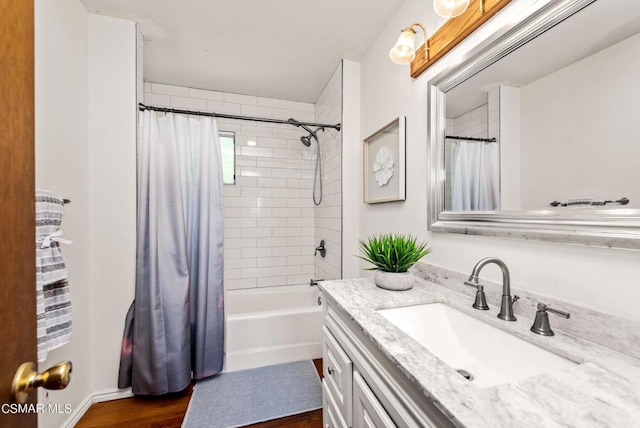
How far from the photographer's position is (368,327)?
0.77 m

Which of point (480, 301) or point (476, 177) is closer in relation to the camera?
point (480, 301)

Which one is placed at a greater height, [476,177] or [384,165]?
[384,165]

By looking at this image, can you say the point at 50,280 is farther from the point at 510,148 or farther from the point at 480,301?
the point at 510,148

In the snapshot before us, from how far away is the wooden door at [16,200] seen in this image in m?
0.43

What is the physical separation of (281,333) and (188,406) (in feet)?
2.36

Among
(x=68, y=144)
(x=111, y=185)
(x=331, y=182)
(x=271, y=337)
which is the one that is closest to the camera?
(x=68, y=144)

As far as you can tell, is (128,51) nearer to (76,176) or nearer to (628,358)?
(76,176)

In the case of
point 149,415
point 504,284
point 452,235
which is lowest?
point 149,415

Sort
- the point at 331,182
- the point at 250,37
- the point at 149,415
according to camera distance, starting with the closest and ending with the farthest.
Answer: the point at 149,415 → the point at 250,37 → the point at 331,182

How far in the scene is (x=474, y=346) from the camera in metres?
0.83

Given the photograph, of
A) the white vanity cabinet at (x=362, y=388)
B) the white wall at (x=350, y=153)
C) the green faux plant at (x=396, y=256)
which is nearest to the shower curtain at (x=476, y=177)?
the green faux plant at (x=396, y=256)

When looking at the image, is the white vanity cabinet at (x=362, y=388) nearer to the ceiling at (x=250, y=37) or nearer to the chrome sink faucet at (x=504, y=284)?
the chrome sink faucet at (x=504, y=284)

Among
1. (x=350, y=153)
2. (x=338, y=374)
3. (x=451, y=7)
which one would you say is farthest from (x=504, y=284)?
(x=350, y=153)

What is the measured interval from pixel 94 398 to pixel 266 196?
199cm
